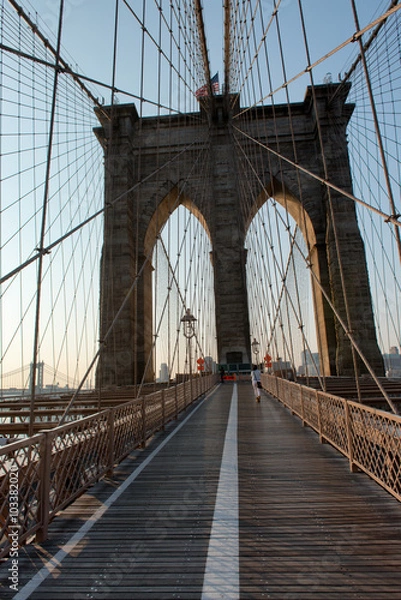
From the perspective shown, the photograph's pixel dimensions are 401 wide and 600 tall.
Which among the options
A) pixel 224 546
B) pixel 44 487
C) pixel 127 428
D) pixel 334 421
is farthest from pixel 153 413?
pixel 224 546

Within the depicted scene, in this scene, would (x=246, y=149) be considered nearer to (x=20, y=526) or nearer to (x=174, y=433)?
(x=174, y=433)

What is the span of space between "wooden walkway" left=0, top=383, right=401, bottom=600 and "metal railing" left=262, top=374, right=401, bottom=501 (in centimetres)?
14

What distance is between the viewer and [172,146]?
2200cm

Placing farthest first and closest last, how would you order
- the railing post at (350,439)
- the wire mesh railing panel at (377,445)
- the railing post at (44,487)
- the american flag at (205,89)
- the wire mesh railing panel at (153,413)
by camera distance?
the american flag at (205,89), the wire mesh railing panel at (153,413), the railing post at (350,439), the wire mesh railing panel at (377,445), the railing post at (44,487)

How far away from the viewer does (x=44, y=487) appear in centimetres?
241

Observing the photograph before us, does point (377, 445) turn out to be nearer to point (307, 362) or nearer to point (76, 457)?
point (76, 457)

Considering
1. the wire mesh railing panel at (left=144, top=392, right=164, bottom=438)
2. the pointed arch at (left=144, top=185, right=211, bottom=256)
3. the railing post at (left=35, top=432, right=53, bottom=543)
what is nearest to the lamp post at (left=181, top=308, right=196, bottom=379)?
the wire mesh railing panel at (left=144, top=392, right=164, bottom=438)

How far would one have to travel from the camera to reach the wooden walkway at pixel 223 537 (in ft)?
5.87

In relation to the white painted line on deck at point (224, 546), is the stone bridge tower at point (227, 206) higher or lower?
higher

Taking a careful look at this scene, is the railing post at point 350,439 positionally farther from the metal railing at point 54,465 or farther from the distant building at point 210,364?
the distant building at point 210,364

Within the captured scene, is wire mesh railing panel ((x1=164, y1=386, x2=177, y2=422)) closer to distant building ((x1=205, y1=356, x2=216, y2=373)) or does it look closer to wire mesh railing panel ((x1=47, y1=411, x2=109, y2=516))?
wire mesh railing panel ((x1=47, y1=411, x2=109, y2=516))

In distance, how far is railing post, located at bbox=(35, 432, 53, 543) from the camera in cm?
231

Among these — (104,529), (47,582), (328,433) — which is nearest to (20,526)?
(47,582)

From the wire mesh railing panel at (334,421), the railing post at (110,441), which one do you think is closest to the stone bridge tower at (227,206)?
the wire mesh railing panel at (334,421)
